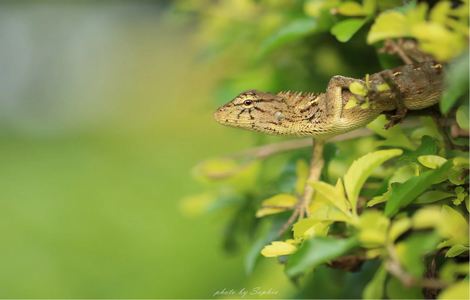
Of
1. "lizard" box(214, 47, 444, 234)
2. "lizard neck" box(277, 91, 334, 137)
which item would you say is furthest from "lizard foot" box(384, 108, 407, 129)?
"lizard neck" box(277, 91, 334, 137)

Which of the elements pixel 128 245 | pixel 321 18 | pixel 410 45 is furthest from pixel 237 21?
pixel 128 245

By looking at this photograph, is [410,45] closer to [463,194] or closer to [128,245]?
[463,194]

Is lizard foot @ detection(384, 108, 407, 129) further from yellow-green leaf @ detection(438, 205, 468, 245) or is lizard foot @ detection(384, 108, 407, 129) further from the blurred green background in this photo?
the blurred green background

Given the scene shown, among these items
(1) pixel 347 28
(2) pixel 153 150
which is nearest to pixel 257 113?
(1) pixel 347 28

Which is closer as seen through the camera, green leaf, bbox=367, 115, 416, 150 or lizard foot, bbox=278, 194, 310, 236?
green leaf, bbox=367, 115, 416, 150

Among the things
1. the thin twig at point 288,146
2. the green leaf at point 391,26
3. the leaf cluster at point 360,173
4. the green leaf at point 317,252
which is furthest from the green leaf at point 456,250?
the thin twig at point 288,146

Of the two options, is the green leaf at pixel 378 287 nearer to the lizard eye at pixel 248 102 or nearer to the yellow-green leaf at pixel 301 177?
the yellow-green leaf at pixel 301 177
